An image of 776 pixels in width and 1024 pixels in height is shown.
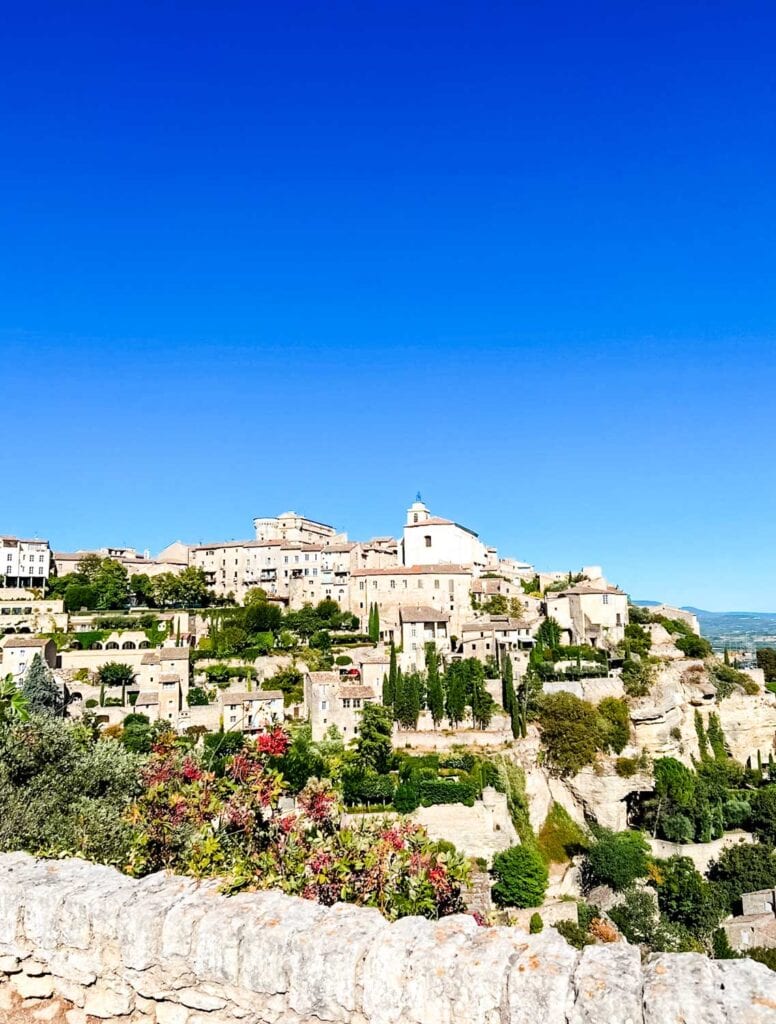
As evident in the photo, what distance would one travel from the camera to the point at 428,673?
46.8 meters

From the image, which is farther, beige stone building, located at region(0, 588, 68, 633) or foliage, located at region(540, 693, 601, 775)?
beige stone building, located at region(0, 588, 68, 633)

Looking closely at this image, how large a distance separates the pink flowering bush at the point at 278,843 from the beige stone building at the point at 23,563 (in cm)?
6677

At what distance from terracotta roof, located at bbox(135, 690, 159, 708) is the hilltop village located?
23 cm

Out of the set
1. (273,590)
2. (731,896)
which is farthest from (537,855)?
(273,590)

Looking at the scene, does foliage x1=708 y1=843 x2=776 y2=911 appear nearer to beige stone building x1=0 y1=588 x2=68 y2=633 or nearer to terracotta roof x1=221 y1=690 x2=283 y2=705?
terracotta roof x1=221 y1=690 x2=283 y2=705

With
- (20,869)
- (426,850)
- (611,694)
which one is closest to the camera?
(20,869)

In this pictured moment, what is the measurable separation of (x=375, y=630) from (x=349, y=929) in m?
53.7

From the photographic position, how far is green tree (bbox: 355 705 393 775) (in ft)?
124

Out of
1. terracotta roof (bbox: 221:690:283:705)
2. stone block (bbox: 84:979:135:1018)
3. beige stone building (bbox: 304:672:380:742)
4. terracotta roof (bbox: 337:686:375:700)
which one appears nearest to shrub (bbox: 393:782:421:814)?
beige stone building (bbox: 304:672:380:742)

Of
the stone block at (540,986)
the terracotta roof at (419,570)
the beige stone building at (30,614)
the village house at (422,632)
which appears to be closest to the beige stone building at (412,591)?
the terracotta roof at (419,570)

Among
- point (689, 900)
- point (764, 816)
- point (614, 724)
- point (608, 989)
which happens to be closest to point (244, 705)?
point (614, 724)

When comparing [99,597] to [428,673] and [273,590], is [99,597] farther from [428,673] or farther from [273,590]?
[428,673]

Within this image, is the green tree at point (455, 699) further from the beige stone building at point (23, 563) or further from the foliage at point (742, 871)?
the beige stone building at point (23, 563)

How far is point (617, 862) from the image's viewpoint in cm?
3472
